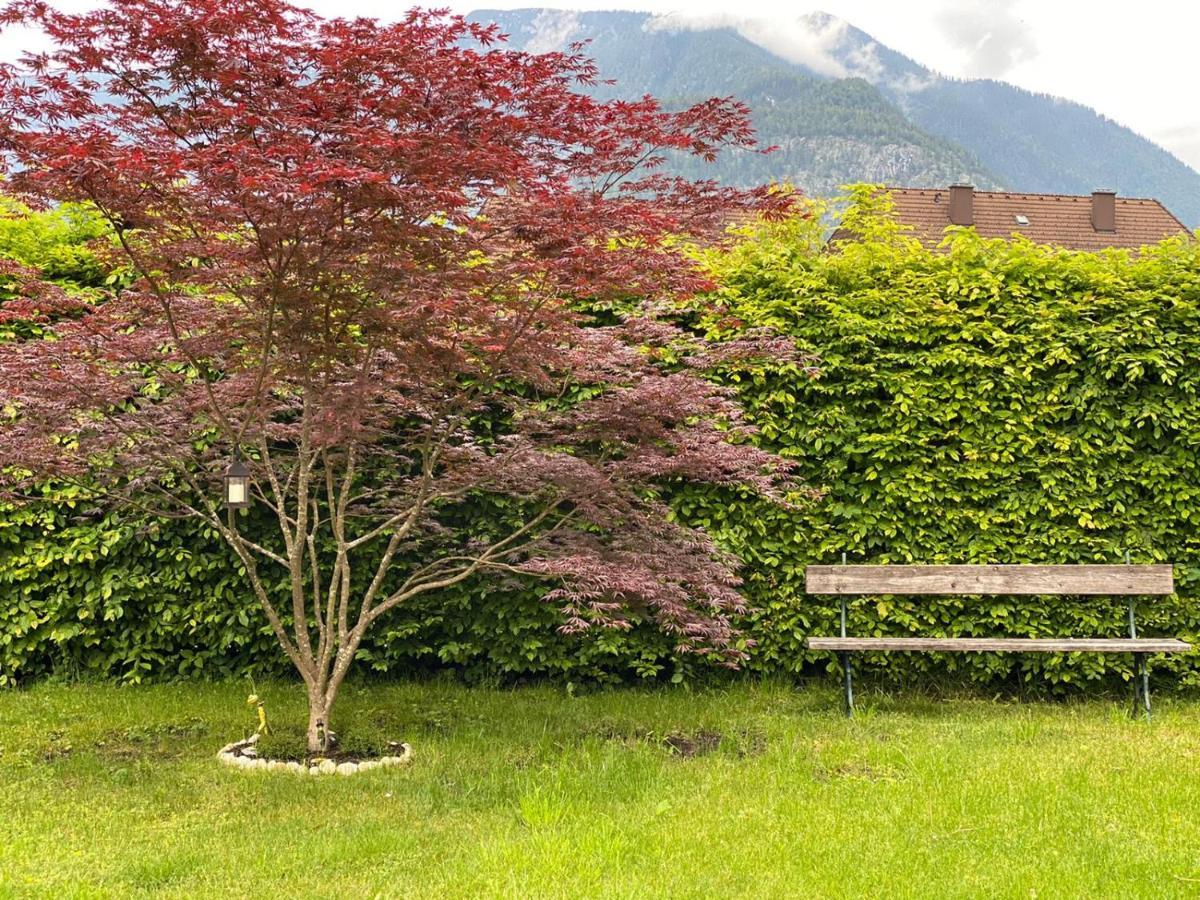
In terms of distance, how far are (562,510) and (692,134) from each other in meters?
2.56

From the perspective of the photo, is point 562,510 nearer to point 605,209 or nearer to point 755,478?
point 755,478

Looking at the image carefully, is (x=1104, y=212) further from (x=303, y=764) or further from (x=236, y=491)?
(x=303, y=764)

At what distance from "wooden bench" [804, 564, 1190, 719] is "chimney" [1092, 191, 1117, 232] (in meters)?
16.5

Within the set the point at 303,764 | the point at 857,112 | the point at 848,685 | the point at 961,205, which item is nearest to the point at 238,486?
the point at 303,764

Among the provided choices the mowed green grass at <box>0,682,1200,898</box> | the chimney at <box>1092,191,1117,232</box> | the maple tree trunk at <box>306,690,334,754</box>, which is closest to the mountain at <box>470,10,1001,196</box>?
the chimney at <box>1092,191,1117,232</box>

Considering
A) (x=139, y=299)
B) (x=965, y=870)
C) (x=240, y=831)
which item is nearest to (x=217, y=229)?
(x=139, y=299)

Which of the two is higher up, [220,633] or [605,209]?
[605,209]

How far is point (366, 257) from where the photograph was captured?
4.04m

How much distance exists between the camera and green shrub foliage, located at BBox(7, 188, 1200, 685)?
569 centimetres

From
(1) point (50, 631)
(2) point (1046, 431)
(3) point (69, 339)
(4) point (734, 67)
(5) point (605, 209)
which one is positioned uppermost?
(4) point (734, 67)

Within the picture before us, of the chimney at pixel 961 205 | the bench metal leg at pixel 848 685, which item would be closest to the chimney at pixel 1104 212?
the chimney at pixel 961 205

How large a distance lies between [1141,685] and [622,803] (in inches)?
140

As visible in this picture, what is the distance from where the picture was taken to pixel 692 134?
4.13 meters

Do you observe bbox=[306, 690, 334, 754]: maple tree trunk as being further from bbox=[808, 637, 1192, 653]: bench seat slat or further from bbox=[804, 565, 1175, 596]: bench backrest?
bbox=[804, 565, 1175, 596]: bench backrest
